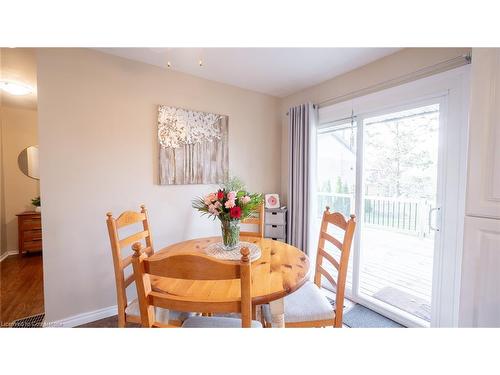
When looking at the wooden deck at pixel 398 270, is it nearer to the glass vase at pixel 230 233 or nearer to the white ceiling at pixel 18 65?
the glass vase at pixel 230 233

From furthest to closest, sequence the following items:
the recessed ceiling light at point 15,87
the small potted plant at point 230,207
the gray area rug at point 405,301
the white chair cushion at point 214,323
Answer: the recessed ceiling light at point 15,87
the gray area rug at point 405,301
the small potted plant at point 230,207
the white chair cushion at point 214,323

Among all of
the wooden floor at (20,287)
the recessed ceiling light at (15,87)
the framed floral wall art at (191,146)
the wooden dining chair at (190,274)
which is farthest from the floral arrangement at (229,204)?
the recessed ceiling light at (15,87)

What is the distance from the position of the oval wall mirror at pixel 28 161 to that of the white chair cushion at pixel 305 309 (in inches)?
178

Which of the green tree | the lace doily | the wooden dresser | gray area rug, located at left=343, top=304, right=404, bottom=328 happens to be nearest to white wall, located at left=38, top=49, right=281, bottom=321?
the lace doily

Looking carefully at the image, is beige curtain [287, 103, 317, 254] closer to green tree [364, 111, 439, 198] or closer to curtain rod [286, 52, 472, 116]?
curtain rod [286, 52, 472, 116]

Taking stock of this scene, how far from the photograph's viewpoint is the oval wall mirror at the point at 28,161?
3551 millimetres

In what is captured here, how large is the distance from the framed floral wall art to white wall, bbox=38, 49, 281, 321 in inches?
3.5

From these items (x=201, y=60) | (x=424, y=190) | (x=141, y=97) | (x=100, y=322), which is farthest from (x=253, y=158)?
(x=100, y=322)

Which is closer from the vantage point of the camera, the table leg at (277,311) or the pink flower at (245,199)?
the table leg at (277,311)
